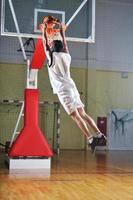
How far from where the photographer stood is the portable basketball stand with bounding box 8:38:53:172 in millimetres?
7719

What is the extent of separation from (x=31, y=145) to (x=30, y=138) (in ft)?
0.52

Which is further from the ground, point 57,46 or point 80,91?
point 57,46

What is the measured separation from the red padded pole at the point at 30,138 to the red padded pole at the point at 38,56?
0.65 meters

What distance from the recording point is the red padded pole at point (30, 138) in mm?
7711

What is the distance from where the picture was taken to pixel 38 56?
720 centimetres

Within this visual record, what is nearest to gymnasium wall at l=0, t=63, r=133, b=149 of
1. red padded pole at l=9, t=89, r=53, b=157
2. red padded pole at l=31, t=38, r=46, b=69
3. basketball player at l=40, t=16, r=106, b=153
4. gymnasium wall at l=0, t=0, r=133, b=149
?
gymnasium wall at l=0, t=0, r=133, b=149

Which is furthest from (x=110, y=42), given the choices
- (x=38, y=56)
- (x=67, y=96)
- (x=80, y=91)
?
(x=67, y=96)

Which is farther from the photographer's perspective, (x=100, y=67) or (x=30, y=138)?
(x=100, y=67)

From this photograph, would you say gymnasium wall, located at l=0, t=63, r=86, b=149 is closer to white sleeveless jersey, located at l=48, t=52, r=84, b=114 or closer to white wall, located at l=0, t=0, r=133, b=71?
white wall, located at l=0, t=0, r=133, b=71

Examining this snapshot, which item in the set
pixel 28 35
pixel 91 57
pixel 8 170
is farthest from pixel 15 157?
pixel 91 57

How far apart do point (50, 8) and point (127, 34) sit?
8.11 m

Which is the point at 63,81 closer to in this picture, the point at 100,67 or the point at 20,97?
the point at 20,97

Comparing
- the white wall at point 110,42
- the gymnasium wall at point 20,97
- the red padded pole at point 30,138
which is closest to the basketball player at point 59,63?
the red padded pole at point 30,138

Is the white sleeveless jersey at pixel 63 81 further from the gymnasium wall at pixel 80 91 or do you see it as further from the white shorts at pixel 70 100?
the gymnasium wall at pixel 80 91
